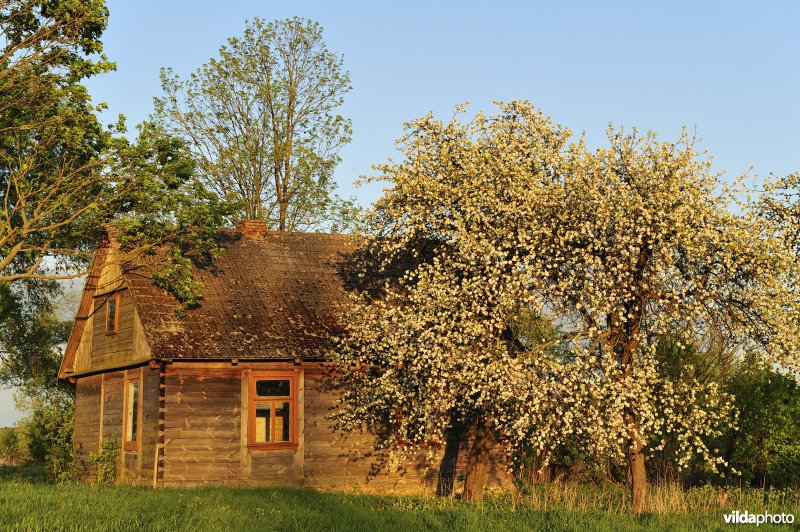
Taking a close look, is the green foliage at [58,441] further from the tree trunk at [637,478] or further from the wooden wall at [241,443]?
the tree trunk at [637,478]

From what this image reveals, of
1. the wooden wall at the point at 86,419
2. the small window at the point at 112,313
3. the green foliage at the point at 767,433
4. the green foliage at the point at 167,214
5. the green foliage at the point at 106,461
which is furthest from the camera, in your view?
the wooden wall at the point at 86,419

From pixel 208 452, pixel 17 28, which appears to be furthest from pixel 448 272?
pixel 17 28

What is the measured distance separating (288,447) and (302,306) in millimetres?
4861

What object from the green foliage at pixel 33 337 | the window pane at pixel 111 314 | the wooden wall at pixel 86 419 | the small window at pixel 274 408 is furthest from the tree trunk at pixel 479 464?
the green foliage at pixel 33 337

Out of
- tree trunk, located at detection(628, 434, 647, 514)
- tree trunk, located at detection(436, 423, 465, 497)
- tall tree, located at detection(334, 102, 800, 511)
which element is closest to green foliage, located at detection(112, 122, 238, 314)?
tall tree, located at detection(334, 102, 800, 511)

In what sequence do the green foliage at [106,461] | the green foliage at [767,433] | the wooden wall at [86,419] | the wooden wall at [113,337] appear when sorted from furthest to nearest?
the wooden wall at [86,419]
the wooden wall at [113,337]
the green foliage at [767,433]
the green foliage at [106,461]

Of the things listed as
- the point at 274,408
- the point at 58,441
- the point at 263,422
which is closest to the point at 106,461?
the point at 263,422

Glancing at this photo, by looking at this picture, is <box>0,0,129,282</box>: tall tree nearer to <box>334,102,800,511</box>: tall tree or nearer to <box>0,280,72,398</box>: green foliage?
<box>334,102,800,511</box>: tall tree

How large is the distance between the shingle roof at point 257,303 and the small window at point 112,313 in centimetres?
Answer: 287

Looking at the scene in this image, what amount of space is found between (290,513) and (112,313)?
15.4 metres

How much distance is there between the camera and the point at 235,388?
26375 millimetres

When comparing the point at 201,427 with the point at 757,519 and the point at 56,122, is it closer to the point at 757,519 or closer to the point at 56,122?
the point at 56,122

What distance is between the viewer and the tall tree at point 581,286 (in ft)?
65.6

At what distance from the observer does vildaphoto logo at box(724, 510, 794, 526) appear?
17.3 meters
